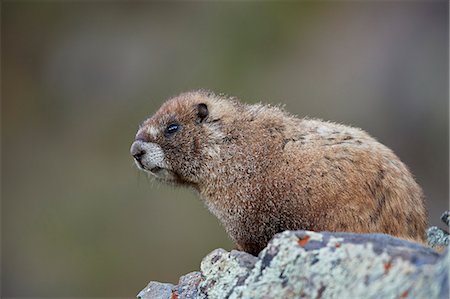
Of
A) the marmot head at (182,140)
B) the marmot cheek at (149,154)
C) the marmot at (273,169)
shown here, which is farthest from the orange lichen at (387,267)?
the marmot cheek at (149,154)

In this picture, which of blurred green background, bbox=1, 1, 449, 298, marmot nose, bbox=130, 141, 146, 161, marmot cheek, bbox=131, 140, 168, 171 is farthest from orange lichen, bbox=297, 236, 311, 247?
blurred green background, bbox=1, 1, 449, 298

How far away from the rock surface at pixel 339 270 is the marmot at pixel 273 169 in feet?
5.03

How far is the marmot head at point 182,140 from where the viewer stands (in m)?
9.93

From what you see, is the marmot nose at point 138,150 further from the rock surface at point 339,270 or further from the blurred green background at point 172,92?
the blurred green background at point 172,92

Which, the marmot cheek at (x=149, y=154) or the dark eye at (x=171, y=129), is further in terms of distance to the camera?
the dark eye at (x=171, y=129)

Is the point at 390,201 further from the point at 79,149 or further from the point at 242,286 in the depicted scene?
the point at 79,149

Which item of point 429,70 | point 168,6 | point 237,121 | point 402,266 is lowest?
point 402,266

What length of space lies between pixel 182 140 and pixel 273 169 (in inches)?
53.4

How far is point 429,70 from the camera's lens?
78.3 feet

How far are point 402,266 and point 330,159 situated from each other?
106 inches

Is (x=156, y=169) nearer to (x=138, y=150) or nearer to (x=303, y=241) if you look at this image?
(x=138, y=150)

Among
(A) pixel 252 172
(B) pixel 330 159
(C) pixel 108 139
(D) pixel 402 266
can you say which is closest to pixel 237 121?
(A) pixel 252 172

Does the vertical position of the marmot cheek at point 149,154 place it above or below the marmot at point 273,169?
above

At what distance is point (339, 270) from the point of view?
6547 millimetres
